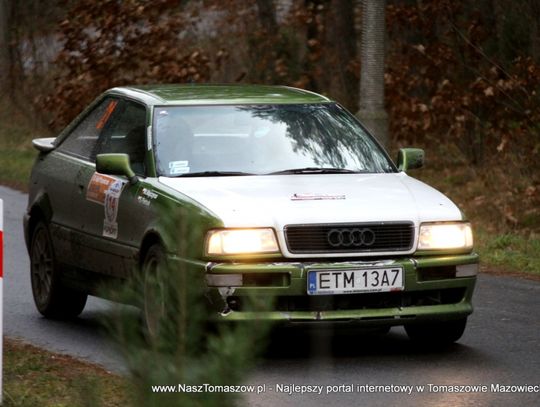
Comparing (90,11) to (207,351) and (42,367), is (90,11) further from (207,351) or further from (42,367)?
(207,351)

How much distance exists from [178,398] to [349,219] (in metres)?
4.85

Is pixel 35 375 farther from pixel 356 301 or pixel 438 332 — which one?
pixel 438 332

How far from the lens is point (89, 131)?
404 inches

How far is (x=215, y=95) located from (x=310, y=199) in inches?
63.6

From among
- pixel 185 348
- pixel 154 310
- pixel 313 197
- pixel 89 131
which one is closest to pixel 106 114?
pixel 89 131

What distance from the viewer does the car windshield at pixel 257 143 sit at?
Result: 29.8ft

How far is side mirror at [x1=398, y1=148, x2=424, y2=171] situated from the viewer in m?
9.70

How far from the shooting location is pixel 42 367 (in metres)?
8.09

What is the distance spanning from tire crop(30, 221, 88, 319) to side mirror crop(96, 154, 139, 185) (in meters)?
1.32

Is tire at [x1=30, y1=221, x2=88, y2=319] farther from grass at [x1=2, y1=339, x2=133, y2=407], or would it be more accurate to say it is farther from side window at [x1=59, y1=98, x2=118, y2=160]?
grass at [x1=2, y1=339, x2=133, y2=407]

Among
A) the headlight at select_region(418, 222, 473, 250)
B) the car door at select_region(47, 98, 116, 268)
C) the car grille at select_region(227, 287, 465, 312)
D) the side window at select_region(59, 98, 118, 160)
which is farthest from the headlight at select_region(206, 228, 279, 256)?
the side window at select_region(59, 98, 118, 160)

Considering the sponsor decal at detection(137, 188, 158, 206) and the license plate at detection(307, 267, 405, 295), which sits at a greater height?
the sponsor decal at detection(137, 188, 158, 206)

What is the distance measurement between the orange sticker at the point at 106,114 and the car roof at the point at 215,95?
0.09 m

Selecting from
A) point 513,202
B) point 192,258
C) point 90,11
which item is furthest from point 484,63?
point 192,258
